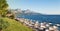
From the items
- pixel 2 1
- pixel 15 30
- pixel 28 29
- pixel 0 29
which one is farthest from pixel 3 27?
pixel 2 1

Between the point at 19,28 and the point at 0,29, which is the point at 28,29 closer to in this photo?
the point at 19,28

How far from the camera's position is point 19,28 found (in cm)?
1373

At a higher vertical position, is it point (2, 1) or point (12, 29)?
point (2, 1)

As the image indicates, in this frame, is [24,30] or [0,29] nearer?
[0,29]

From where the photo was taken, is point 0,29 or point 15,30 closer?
point 0,29

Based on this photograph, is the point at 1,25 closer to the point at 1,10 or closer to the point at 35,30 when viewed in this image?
the point at 35,30

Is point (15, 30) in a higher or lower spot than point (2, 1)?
lower

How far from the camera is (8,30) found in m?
13.0

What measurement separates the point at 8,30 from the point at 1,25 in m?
0.91

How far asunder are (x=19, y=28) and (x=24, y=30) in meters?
0.43

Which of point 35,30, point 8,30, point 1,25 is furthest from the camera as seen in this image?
point 35,30

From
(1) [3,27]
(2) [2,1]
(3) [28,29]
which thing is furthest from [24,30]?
(2) [2,1]

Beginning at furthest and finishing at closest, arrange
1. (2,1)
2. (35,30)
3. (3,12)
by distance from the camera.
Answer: (3,12) → (2,1) → (35,30)

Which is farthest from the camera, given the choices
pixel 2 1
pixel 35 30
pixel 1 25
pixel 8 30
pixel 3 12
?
pixel 3 12
